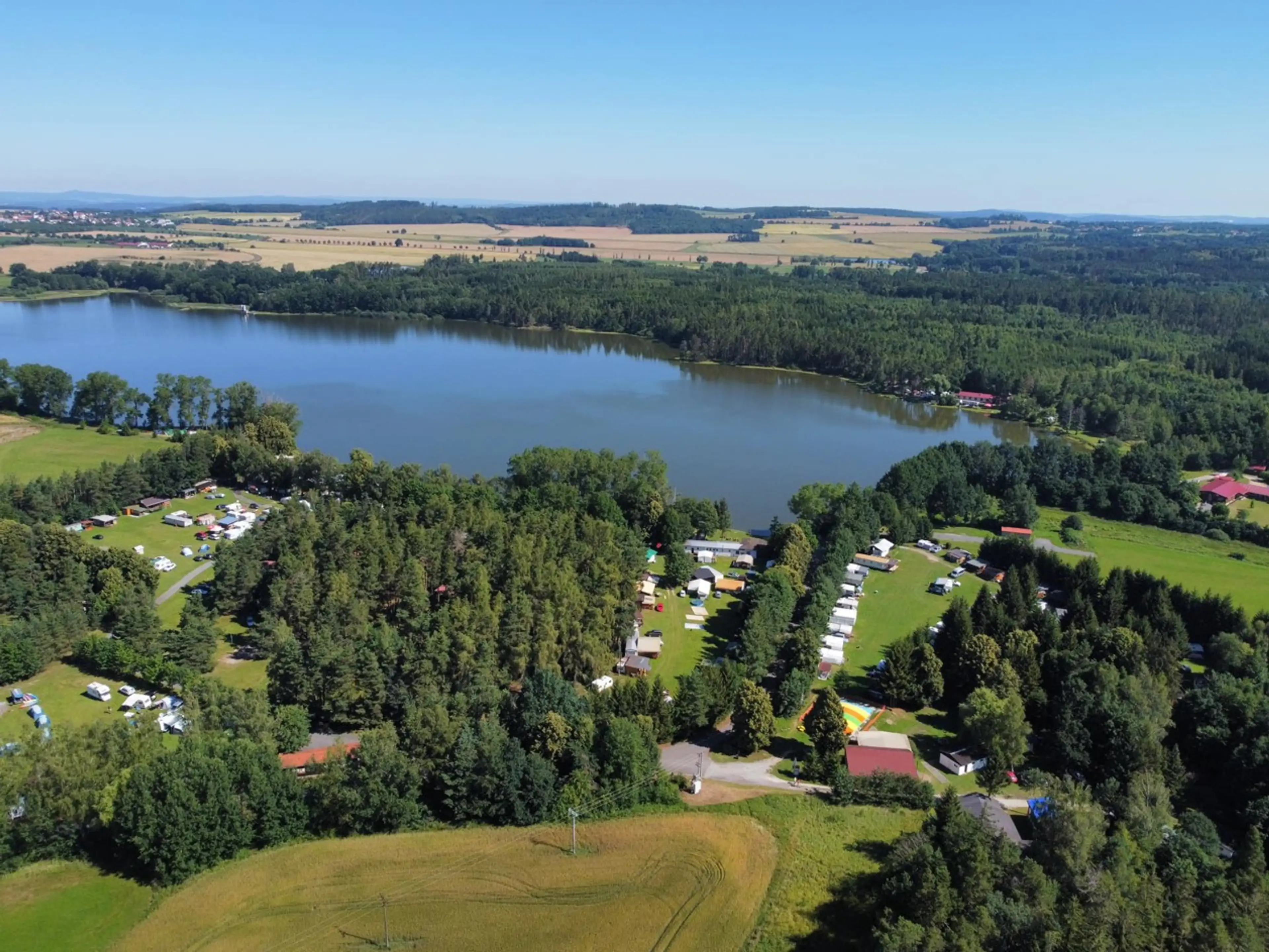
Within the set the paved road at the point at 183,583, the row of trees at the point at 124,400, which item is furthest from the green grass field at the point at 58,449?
the paved road at the point at 183,583

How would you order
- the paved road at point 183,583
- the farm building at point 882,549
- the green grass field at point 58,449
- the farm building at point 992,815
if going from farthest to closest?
the green grass field at point 58,449 < the farm building at point 882,549 < the paved road at point 183,583 < the farm building at point 992,815

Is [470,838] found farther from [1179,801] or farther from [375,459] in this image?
[375,459]

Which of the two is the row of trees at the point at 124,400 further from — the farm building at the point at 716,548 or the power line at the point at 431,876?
the power line at the point at 431,876

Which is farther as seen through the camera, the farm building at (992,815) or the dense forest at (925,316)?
the dense forest at (925,316)

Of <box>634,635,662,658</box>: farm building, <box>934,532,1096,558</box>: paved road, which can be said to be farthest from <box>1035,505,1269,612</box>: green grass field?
<box>634,635,662,658</box>: farm building

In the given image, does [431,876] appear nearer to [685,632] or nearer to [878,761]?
[878,761]

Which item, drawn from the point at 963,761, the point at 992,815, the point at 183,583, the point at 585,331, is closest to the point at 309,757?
the point at 183,583

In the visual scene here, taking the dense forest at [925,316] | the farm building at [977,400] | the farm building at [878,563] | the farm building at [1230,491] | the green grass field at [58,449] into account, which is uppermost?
the dense forest at [925,316]
